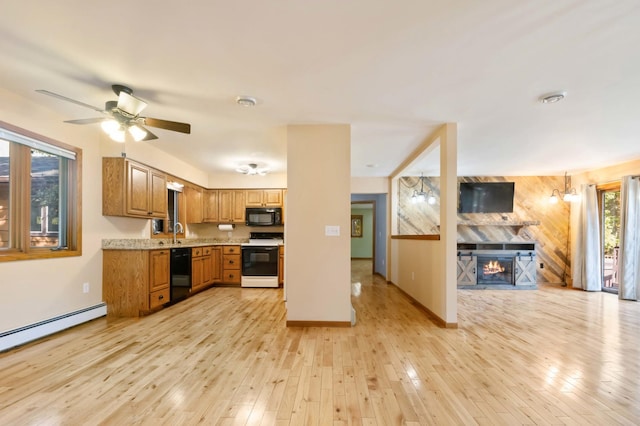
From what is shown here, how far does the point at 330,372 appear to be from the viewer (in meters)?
2.32

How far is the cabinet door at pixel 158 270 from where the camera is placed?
13.0 ft

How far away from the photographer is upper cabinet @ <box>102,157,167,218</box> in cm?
385

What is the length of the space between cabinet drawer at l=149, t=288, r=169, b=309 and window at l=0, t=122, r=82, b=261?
1001 mm

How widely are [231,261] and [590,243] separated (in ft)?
22.8

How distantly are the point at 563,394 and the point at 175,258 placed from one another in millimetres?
4673

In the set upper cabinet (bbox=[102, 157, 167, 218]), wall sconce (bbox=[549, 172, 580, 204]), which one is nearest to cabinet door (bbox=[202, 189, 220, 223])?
upper cabinet (bbox=[102, 157, 167, 218])

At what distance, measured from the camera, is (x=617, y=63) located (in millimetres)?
2182

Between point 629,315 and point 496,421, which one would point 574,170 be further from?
point 496,421

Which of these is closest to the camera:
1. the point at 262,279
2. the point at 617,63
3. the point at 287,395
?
the point at 287,395

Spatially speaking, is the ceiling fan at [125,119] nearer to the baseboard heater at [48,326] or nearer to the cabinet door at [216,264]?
the baseboard heater at [48,326]

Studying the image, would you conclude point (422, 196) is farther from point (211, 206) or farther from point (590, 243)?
point (211, 206)

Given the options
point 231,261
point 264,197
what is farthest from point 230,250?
point 264,197

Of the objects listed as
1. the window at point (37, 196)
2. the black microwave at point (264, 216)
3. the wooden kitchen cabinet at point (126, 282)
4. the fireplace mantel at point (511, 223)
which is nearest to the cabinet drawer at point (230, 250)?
the black microwave at point (264, 216)

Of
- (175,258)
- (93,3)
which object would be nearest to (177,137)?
(175,258)
